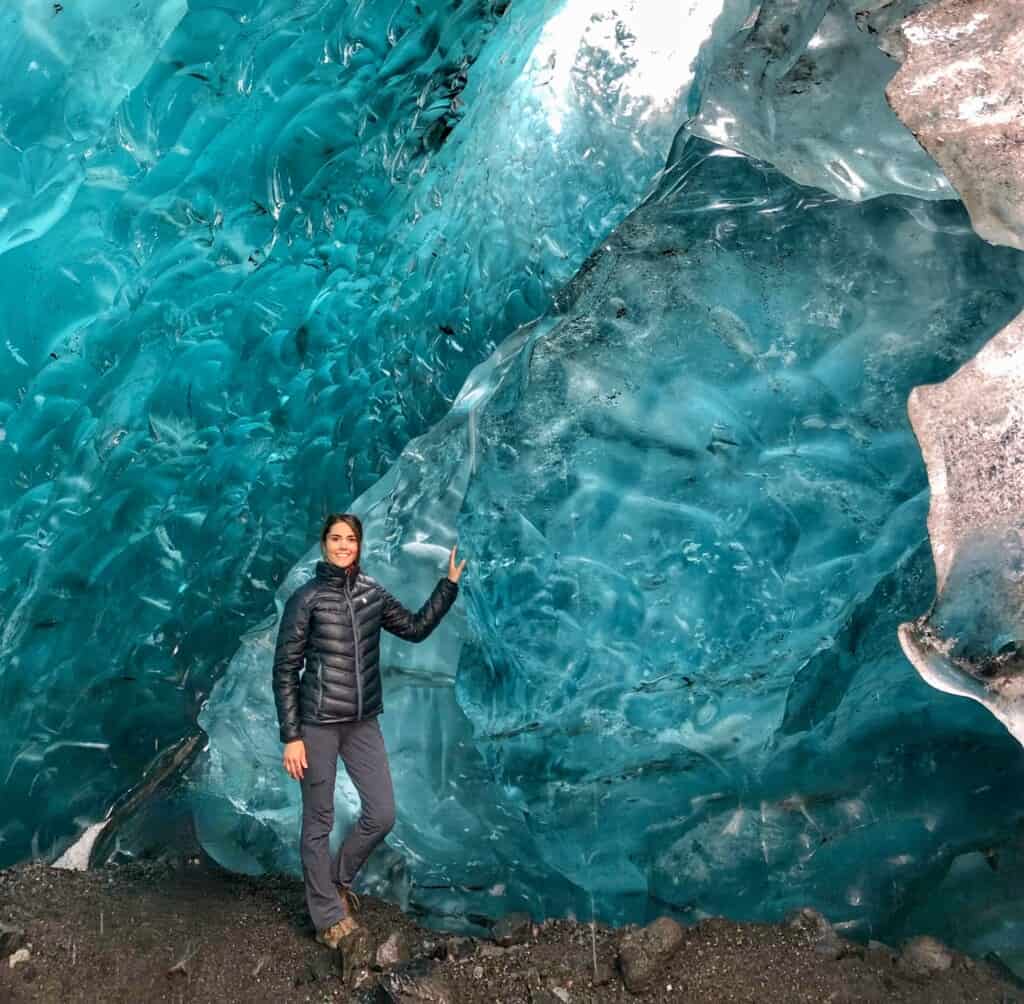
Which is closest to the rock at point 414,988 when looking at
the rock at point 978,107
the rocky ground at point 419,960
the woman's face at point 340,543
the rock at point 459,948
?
the rocky ground at point 419,960

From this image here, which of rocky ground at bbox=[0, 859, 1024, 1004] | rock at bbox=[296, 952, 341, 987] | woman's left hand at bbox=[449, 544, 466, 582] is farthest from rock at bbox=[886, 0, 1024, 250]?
rock at bbox=[296, 952, 341, 987]

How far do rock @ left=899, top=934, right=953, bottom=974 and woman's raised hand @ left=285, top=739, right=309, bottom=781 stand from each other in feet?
6.00

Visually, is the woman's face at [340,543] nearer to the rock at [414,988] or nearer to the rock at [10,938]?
the rock at [414,988]

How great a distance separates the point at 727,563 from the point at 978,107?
1.51 m

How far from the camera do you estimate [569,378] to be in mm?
4371

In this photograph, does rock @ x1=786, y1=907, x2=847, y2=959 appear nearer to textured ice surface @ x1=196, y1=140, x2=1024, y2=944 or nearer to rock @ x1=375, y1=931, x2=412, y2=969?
textured ice surface @ x1=196, y1=140, x2=1024, y2=944

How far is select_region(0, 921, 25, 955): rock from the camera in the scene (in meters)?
4.43

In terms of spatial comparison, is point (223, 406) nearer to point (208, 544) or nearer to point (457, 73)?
point (208, 544)

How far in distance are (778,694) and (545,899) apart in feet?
3.33

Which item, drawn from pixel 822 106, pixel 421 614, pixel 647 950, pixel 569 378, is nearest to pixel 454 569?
pixel 421 614

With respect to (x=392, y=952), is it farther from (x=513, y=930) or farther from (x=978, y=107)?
(x=978, y=107)

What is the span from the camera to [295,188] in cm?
436

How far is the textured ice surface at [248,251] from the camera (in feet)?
13.6

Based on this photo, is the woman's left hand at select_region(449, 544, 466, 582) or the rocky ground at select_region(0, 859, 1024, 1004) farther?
the woman's left hand at select_region(449, 544, 466, 582)
